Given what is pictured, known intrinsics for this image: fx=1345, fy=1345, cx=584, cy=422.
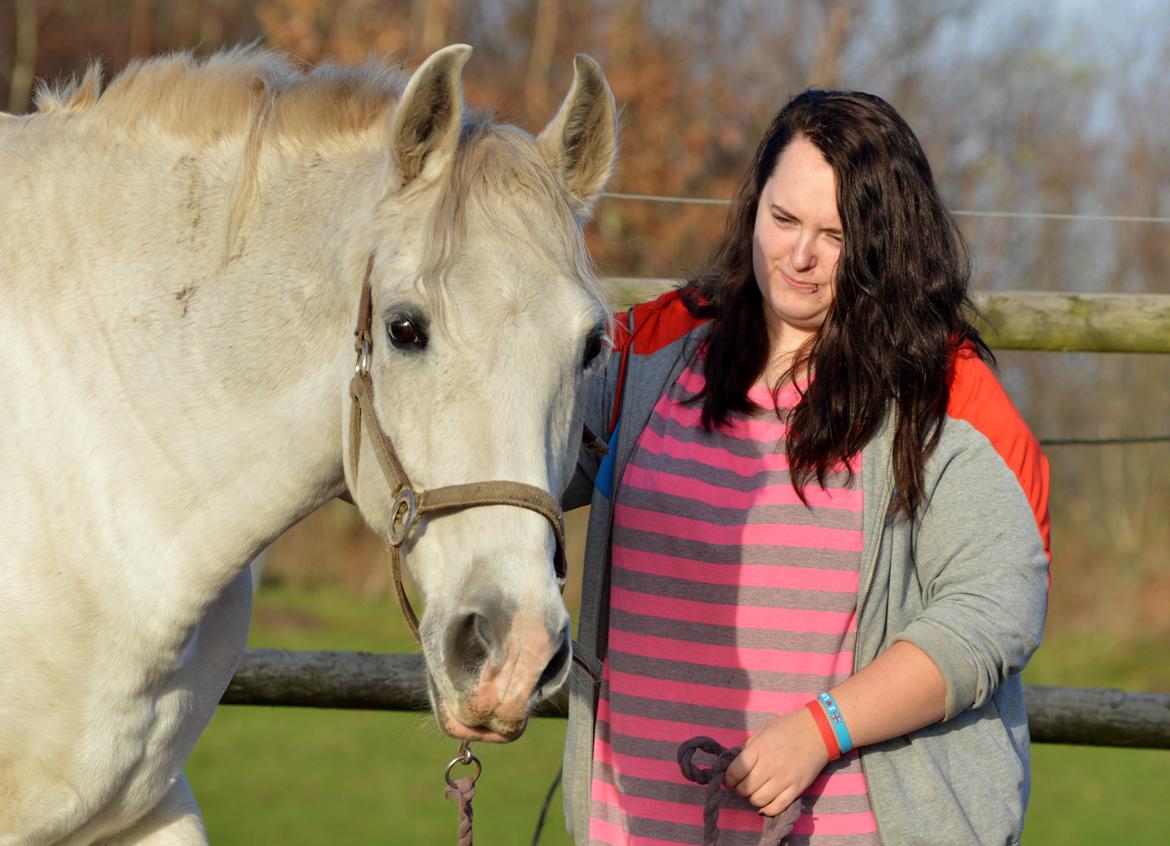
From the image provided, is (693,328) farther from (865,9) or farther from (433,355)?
(865,9)

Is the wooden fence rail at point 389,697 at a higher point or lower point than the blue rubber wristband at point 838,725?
lower

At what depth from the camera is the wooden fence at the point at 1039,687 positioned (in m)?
3.43

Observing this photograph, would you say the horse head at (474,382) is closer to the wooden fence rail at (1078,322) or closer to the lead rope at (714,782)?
the lead rope at (714,782)

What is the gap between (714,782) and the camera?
210 cm

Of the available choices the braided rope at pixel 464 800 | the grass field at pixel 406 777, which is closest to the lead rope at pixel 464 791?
the braided rope at pixel 464 800

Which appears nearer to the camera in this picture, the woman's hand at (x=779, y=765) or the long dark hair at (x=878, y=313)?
the woman's hand at (x=779, y=765)

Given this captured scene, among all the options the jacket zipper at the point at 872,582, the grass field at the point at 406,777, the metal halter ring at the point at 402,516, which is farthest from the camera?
the grass field at the point at 406,777

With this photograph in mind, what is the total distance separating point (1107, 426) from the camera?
14438 millimetres

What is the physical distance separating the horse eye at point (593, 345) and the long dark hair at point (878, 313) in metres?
0.38

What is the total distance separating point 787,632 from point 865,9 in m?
17.9

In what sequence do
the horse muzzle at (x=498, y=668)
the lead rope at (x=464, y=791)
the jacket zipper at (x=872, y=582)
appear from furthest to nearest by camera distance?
the jacket zipper at (x=872, y=582) < the lead rope at (x=464, y=791) < the horse muzzle at (x=498, y=668)

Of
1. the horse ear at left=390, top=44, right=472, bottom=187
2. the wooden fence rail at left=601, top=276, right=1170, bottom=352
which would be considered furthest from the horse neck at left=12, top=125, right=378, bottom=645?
the wooden fence rail at left=601, top=276, right=1170, bottom=352

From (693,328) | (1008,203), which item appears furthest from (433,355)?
Result: (1008,203)

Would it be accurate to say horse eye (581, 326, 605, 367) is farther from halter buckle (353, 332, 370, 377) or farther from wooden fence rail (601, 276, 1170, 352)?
wooden fence rail (601, 276, 1170, 352)
